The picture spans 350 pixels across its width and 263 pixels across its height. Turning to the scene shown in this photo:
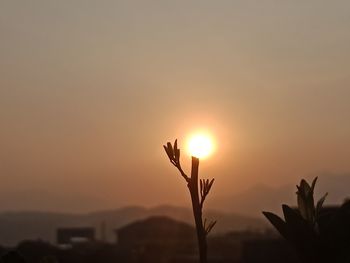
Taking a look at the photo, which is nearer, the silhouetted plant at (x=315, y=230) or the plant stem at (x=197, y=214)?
the plant stem at (x=197, y=214)

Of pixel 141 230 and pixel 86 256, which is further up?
pixel 141 230

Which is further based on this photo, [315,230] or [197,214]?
[315,230]

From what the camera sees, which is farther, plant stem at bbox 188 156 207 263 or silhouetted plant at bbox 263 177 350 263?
silhouetted plant at bbox 263 177 350 263

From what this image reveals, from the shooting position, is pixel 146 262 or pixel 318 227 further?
pixel 146 262

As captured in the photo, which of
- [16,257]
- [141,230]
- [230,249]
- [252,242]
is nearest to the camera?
[16,257]

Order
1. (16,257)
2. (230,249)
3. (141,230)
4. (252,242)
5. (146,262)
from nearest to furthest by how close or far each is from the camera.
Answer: (16,257) → (146,262) → (252,242) → (230,249) → (141,230)

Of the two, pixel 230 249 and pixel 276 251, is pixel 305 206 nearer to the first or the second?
pixel 276 251

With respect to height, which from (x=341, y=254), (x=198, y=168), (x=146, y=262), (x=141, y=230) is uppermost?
(x=141, y=230)

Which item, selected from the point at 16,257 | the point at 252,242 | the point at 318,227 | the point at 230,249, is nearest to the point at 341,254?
the point at 318,227
